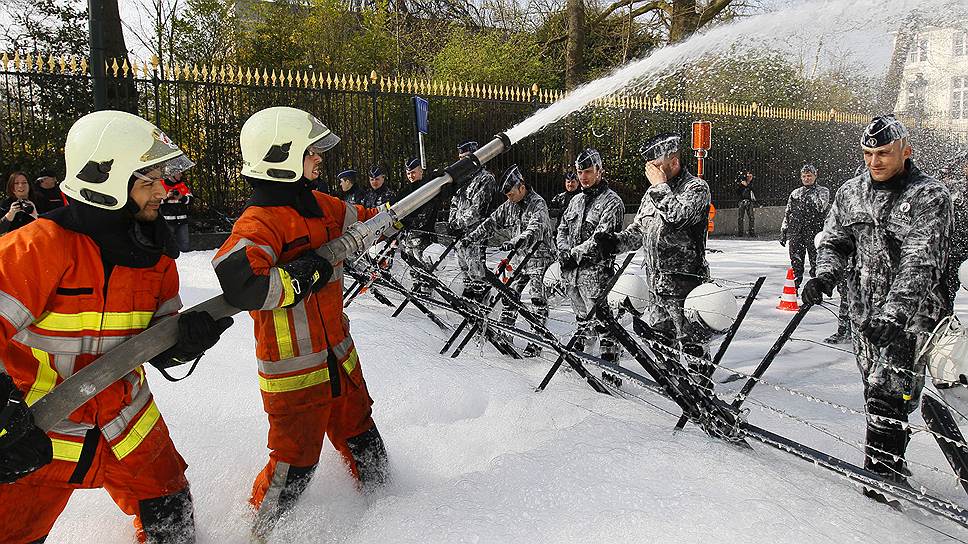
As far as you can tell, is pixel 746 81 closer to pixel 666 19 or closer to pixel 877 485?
pixel 666 19

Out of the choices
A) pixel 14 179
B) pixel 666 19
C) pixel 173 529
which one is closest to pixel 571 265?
pixel 173 529

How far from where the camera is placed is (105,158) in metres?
2.38

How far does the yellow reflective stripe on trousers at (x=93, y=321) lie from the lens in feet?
7.47

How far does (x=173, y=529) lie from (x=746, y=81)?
72.4 feet

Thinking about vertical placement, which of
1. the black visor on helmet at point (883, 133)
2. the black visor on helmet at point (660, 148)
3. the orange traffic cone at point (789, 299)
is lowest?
the orange traffic cone at point (789, 299)

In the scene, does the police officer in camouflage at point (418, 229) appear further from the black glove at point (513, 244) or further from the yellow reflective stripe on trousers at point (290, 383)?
the yellow reflective stripe on trousers at point (290, 383)

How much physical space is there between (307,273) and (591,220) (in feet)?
12.2

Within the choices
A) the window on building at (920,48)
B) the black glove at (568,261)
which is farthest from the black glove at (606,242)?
the window on building at (920,48)

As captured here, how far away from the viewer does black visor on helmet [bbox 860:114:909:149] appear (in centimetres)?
333

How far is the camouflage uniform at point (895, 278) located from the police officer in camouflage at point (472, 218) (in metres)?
4.64

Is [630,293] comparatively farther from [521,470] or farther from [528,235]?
[528,235]

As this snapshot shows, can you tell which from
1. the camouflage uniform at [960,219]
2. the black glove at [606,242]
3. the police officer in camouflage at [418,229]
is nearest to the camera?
the camouflage uniform at [960,219]

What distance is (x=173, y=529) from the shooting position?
251 cm

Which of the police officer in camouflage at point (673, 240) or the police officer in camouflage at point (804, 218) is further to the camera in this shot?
the police officer in camouflage at point (804, 218)
